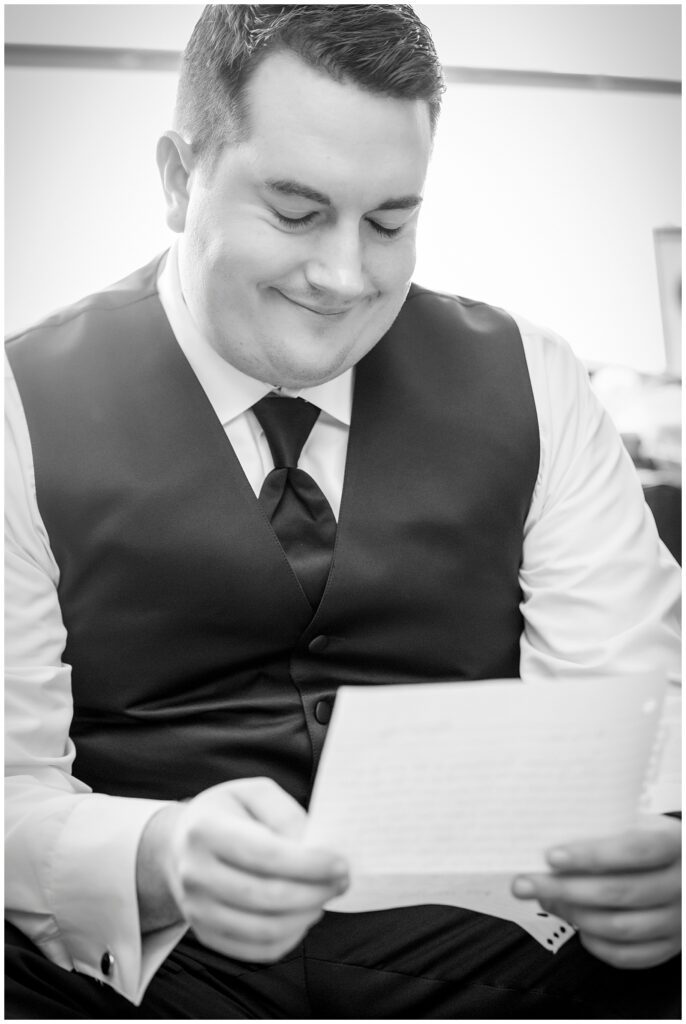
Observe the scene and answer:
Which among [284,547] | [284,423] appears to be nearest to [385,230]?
[284,423]

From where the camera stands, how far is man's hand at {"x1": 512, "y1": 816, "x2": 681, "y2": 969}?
0.97 m

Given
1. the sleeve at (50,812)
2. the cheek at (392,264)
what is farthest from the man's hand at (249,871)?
the cheek at (392,264)

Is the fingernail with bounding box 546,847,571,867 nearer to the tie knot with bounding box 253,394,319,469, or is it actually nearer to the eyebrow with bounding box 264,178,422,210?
the tie knot with bounding box 253,394,319,469

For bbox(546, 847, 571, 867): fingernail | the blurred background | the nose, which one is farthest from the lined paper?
the blurred background

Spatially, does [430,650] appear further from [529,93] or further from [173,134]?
[529,93]

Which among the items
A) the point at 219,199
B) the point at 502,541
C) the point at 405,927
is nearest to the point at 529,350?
the point at 502,541

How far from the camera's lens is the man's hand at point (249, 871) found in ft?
2.96

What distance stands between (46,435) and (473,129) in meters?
1.63

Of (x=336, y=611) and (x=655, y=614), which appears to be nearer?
(x=336, y=611)

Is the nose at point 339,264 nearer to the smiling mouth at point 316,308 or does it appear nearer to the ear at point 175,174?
the smiling mouth at point 316,308

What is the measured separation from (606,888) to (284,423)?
70 cm

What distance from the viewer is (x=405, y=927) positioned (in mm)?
1246

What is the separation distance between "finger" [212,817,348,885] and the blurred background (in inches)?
58.6

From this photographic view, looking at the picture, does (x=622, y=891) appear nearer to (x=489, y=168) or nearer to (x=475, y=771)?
(x=475, y=771)
